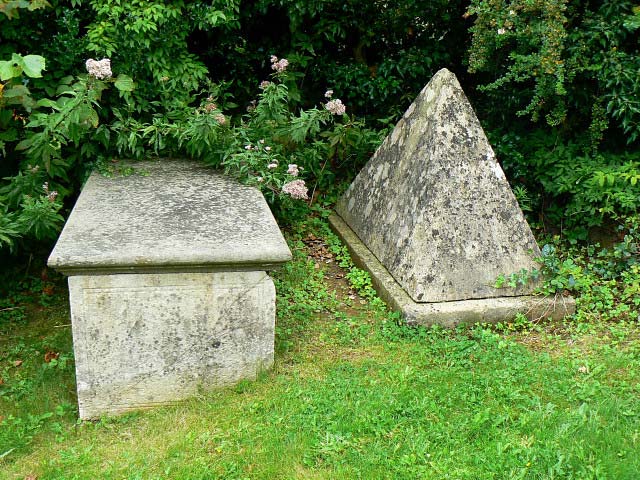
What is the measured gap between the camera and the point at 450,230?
398cm

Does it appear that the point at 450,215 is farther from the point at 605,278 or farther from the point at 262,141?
the point at 262,141

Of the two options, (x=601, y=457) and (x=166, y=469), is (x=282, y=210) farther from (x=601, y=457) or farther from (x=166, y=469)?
(x=601, y=457)

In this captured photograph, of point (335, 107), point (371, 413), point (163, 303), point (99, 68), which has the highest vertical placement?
point (99, 68)

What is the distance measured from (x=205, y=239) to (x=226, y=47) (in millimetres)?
3238

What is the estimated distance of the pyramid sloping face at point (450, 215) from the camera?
3922 mm

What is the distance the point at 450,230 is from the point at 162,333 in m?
1.83

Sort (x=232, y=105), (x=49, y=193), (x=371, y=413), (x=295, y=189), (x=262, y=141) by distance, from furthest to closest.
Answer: (x=232, y=105) → (x=262, y=141) → (x=295, y=189) → (x=49, y=193) → (x=371, y=413)

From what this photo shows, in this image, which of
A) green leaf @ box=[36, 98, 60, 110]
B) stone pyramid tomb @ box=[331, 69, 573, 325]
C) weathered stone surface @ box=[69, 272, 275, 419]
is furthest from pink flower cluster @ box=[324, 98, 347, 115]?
weathered stone surface @ box=[69, 272, 275, 419]

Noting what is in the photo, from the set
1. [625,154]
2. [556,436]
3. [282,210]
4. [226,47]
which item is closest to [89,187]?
[282,210]

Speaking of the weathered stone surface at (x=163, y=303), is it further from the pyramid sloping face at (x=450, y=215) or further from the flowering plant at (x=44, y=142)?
the pyramid sloping face at (x=450, y=215)

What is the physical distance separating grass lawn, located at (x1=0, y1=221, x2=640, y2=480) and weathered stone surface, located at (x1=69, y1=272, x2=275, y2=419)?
0.10 m

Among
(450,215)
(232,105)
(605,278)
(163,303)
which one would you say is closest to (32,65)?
(163,303)

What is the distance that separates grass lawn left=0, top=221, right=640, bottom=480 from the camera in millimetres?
2705

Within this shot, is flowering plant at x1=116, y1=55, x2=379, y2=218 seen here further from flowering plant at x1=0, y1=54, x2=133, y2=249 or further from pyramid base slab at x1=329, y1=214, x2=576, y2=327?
pyramid base slab at x1=329, y1=214, x2=576, y2=327
